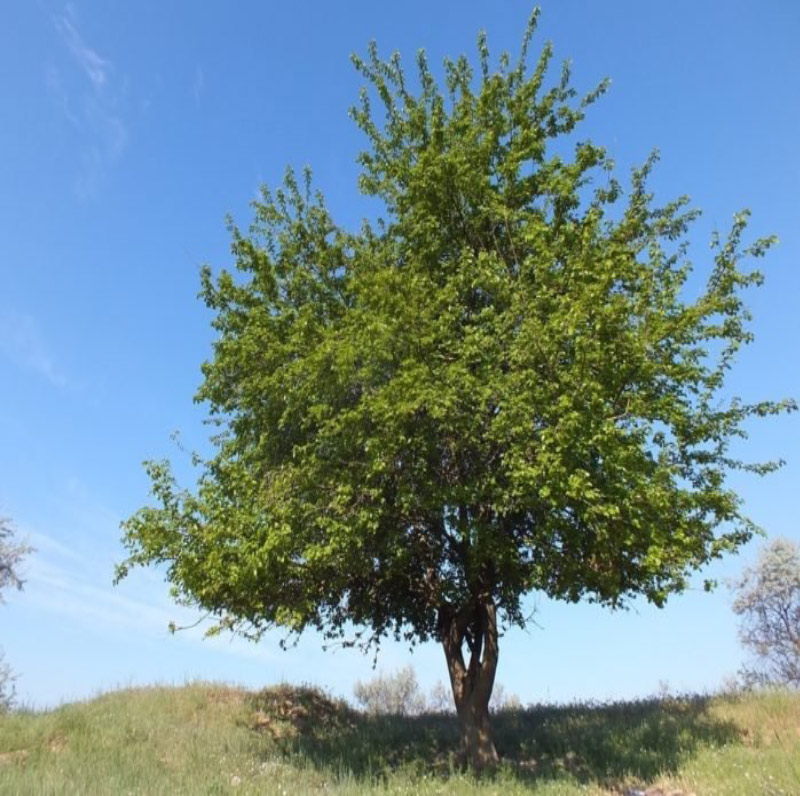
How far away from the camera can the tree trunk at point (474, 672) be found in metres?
14.4

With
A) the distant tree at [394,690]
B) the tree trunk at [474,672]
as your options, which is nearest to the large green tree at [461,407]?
the tree trunk at [474,672]

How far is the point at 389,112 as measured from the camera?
58.4 feet

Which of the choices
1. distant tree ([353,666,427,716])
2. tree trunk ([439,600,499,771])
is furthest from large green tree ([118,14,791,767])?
distant tree ([353,666,427,716])

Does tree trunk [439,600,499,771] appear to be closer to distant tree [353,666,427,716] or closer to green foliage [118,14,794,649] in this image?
green foliage [118,14,794,649]

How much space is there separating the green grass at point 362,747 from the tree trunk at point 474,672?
2.26 feet

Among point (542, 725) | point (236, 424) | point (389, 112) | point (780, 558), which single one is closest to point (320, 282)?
point (236, 424)

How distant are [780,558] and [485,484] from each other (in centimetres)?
3893

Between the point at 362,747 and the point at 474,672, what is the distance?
134 inches

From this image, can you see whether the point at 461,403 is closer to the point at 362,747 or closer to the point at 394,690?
the point at 362,747

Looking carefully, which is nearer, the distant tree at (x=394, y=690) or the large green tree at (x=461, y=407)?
the large green tree at (x=461, y=407)

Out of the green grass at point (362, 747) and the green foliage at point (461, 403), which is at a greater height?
the green foliage at point (461, 403)

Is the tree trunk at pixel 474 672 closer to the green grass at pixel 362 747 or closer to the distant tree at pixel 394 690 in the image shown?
the green grass at pixel 362 747

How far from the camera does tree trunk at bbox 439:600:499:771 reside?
14.4 m

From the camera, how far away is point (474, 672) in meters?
15.8
